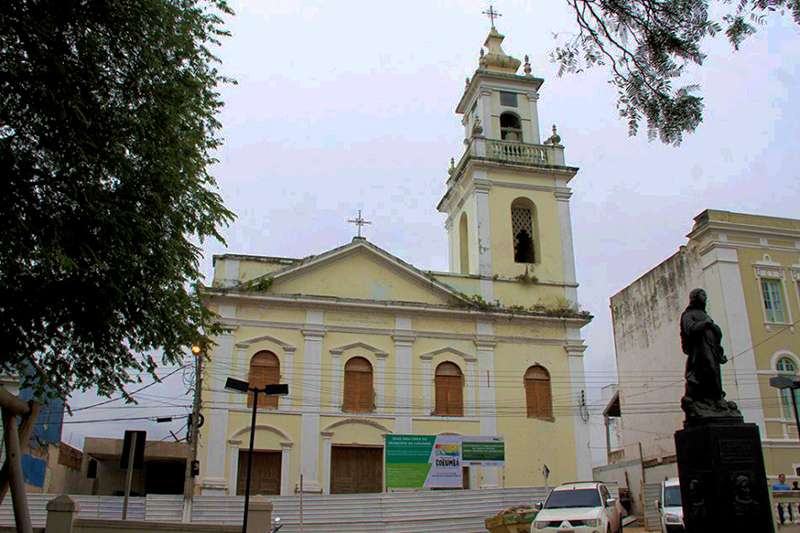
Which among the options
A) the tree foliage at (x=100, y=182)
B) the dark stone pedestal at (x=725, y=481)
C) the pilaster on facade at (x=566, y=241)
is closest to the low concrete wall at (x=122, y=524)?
the tree foliage at (x=100, y=182)

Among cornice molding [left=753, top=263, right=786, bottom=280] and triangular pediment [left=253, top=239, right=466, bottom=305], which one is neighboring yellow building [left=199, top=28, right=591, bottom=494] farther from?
cornice molding [left=753, top=263, right=786, bottom=280]

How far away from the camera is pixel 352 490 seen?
76.3ft

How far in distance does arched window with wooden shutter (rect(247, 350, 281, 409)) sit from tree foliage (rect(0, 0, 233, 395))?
35.5ft

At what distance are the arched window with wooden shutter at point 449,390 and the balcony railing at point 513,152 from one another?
317 inches

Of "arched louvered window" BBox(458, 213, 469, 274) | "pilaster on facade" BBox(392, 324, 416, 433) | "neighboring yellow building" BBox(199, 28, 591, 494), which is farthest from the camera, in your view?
"arched louvered window" BBox(458, 213, 469, 274)

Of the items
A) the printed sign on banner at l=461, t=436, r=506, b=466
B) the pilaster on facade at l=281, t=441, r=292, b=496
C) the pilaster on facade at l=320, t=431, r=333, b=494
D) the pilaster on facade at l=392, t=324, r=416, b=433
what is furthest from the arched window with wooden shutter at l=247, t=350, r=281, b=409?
the printed sign on banner at l=461, t=436, r=506, b=466

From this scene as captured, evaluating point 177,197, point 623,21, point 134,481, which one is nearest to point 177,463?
point 134,481

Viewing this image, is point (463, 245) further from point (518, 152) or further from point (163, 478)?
point (163, 478)

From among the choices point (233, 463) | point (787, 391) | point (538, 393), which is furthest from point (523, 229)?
point (233, 463)

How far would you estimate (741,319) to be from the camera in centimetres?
2522

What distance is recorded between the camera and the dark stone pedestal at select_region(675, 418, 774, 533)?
8.79 meters

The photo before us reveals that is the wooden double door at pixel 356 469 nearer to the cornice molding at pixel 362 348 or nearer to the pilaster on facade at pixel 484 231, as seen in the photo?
the cornice molding at pixel 362 348

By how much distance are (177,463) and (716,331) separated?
27755 millimetres

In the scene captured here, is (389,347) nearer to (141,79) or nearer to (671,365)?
(671,365)
